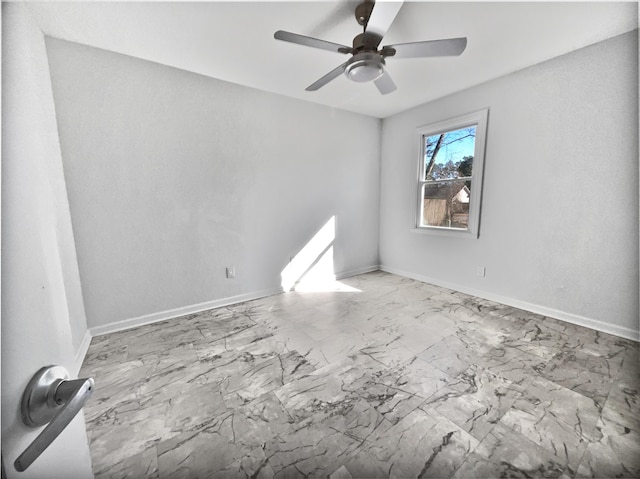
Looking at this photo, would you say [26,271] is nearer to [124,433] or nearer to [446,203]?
[124,433]

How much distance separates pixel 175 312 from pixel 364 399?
208cm

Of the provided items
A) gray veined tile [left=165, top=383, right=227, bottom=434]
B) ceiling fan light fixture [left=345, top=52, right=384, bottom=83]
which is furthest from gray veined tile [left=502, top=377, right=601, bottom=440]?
ceiling fan light fixture [left=345, top=52, right=384, bottom=83]

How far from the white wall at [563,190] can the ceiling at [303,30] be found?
0.29m

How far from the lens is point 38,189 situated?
402mm

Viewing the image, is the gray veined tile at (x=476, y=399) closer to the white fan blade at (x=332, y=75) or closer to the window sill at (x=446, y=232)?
the window sill at (x=446, y=232)

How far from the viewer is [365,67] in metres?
1.88

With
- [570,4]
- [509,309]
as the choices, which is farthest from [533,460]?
[570,4]

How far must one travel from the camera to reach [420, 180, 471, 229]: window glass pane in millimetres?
3367

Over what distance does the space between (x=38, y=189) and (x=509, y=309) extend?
3.56 metres

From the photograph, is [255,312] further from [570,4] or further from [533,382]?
[570,4]

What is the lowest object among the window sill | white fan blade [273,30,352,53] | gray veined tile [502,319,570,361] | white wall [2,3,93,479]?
gray veined tile [502,319,570,361]

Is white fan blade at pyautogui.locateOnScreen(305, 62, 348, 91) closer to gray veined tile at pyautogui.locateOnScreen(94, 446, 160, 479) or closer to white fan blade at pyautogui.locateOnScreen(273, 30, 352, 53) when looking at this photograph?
white fan blade at pyautogui.locateOnScreen(273, 30, 352, 53)

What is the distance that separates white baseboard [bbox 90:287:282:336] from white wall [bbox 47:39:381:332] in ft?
0.04

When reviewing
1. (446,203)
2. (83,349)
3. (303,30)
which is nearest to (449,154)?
(446,203)
